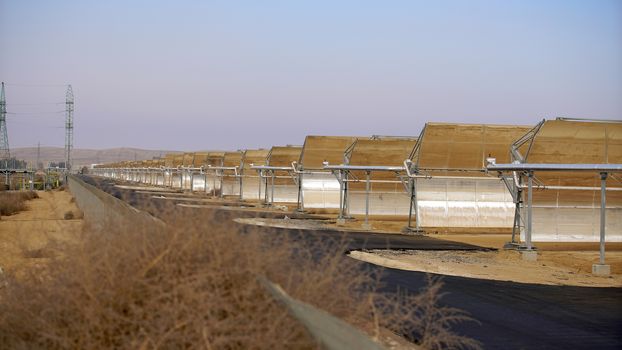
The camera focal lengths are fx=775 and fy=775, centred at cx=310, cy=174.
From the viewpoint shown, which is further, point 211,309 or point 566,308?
point 566,308

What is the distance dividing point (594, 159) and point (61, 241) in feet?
73.7

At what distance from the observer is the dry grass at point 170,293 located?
5570 mm

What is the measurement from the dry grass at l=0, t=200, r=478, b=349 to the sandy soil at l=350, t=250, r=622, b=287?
35.6 ft

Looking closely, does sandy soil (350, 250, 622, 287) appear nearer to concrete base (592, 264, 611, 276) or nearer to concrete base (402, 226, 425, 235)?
concrete base (592, 264, 611, 276)

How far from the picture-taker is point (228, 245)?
6070mm

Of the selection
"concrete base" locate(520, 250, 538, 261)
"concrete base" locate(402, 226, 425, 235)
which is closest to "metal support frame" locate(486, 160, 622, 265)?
"concrete base" locate(520, 250, 538, 261)

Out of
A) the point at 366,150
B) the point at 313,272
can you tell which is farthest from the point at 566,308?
the point at 366,150

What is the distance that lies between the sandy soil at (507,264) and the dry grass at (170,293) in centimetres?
1086

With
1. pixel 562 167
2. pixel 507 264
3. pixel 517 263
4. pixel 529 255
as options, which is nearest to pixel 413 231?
pixel 529 255

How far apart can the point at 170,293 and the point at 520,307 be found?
808cm

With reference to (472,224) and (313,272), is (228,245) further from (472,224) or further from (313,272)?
(472,224)

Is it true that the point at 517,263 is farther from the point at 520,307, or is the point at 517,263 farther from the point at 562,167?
the point at 520,307

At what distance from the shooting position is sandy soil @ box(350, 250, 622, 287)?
16.7 meters

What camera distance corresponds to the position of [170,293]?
564 centimetres
